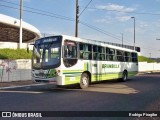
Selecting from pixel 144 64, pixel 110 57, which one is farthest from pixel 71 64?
pixel 144 64

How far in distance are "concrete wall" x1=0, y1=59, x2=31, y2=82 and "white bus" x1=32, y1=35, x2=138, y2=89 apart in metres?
8.04

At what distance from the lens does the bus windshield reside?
16.4 meters

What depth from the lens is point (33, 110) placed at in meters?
10.4

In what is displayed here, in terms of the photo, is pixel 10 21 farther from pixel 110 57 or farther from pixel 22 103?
pixel 22 103

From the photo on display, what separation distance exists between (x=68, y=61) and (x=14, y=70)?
1030 cm

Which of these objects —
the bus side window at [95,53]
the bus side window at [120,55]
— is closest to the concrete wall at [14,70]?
the bus side window at [120,55]

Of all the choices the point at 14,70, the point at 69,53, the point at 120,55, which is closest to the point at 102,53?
the point at 120,55

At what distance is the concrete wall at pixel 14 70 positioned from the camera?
2491 centimetres

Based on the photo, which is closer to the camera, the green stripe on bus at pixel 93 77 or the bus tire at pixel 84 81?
the green stripe on bus at pixel 93 77

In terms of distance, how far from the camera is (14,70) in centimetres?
2594

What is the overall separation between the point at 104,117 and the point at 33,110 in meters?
2.34

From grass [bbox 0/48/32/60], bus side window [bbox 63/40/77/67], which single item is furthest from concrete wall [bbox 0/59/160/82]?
bus side window [bbox 63/40/77/67]

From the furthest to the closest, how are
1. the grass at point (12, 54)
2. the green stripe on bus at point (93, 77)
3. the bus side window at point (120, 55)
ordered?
the grass at point (12, 54) < the bus side window at point (120, 55) < the green stripe on bus at point (93, 77)

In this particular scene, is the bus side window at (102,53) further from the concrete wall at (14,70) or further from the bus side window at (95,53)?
the concrete wall at (14,70)
